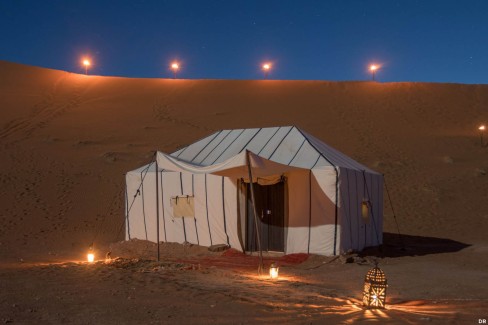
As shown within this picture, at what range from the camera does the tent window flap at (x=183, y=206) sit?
12.3m

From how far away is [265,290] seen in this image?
21.7ft

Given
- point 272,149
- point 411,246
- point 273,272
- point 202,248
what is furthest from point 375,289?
point 411,246

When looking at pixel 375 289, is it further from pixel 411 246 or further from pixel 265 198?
pixel 411 246

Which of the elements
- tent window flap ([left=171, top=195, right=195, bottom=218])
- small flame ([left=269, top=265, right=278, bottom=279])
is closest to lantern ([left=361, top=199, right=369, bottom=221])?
tent window flap ([left=171, top=195, right=195, bottom=218])

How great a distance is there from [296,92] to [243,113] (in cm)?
695

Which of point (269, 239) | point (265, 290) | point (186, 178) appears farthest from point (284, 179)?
point (265, 290)

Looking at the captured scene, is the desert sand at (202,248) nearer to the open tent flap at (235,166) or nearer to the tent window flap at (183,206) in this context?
the tent window flap at (183,206)

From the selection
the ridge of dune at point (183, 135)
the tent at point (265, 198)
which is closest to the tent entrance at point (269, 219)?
the tent at point (265, 198)

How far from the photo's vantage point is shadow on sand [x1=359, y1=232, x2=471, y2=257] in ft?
40.6

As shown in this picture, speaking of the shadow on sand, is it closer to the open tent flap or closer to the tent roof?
the tent roof

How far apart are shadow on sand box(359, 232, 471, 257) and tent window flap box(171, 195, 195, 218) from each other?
148 inches

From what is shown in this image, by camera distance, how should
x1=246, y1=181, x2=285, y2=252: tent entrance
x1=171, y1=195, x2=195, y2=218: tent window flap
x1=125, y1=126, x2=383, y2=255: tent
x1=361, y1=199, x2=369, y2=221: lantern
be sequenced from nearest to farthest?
x1=125, y1=126, x2=383, y2=255: tent
x1=246, y1=181, x2=285, y2=252: tent entrance
x1=361, y1=199, x2=369, y2=221: lantern
x1=171, y1=195, x2=195, y2=218: tent window flap

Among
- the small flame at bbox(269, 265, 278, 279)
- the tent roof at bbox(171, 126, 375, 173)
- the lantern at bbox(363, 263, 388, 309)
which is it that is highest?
the tent roof at bbox(171, 126, 375, 173)

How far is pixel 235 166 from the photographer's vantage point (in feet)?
30.1
